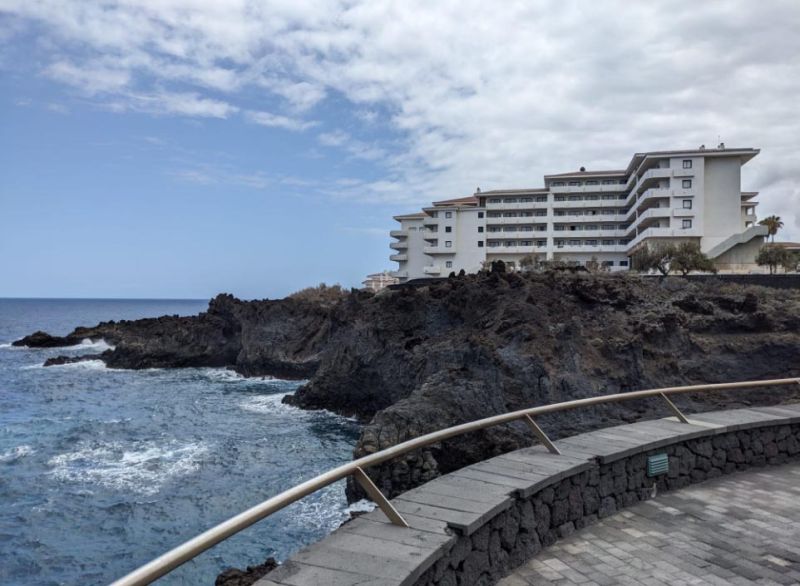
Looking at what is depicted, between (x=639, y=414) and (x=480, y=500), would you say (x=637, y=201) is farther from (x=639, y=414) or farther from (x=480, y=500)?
(x=480, y=500)

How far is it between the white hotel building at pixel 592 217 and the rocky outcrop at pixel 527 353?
112 feet

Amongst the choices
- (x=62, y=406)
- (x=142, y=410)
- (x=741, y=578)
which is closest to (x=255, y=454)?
(x=142, y=410)

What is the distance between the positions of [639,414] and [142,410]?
26012mm

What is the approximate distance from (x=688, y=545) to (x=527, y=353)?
14798mm

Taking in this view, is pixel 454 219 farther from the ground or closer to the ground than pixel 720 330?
farther from the ground

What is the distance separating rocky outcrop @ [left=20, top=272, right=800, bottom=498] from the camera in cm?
1772

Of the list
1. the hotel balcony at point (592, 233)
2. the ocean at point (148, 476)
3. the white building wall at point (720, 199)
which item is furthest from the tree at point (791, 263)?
the ocean at point (148, 476)

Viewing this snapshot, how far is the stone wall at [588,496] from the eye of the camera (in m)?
4.39

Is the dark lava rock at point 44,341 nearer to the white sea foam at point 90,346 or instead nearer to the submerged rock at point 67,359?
the white sea foam at point 90,346

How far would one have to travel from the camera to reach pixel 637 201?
2562 inches

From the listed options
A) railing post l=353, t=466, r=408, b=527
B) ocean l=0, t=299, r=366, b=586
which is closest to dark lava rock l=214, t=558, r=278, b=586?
ocean l=0, t=299, r=366, b=586

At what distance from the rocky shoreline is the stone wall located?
8997 mm

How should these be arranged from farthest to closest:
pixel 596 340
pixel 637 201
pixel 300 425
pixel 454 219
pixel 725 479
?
pixel 454 219, pixel 637 201, pixel 300 425, pixel 596 340, pixel 725 479

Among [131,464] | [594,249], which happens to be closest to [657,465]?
[131,464]
